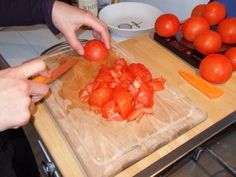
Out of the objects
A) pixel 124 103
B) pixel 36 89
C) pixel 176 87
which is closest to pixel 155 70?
pixel 176 87

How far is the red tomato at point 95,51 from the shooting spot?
2.58 ft

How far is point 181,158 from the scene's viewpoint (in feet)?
1.85

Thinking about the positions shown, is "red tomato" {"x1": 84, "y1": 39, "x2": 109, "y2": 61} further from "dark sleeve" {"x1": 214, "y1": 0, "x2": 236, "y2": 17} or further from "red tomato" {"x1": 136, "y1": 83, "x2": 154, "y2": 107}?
"dark sleeve" {"x1": 214, "y1": 0, "x2": 236, "y2": 17}

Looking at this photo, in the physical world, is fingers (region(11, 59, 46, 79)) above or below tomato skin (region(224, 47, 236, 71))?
above

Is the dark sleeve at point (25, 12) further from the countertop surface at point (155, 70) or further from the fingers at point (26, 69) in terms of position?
the fingers at point (26, 69)

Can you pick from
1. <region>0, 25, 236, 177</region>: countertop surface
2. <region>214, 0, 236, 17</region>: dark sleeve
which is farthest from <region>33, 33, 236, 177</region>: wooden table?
<region>214, 0, 236, 17</region>: dark sleeve

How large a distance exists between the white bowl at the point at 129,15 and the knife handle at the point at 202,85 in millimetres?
289

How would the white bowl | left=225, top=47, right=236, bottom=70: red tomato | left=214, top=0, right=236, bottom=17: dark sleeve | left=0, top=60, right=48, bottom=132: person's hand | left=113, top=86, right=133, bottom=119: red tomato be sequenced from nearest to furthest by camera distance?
left=0, top=60, right=48, bottom=132: person's hand, left=113, top=86, right=133, bottom=119: red tomato, left=225, top=47, right=236, bottom=70: red tomato, left=214, top=0, right=236, bottom=17: dark sleeve, the white bowl

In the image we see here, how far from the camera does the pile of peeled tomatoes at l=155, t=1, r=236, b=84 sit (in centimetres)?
71

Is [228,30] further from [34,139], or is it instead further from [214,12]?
[34,139]

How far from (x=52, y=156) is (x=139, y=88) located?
25cm

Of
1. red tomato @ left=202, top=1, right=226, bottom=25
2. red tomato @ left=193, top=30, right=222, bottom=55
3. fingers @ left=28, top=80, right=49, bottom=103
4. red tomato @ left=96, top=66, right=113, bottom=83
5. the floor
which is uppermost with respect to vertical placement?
red tomato @ left=202, top=1, right=226, bottom=25

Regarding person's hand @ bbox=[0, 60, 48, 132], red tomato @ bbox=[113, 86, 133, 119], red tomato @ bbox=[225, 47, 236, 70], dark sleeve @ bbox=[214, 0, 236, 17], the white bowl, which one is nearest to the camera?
person's hand @ bbox=[0, 60, 48, 132]

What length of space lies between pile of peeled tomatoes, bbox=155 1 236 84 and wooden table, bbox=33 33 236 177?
5 centimetres
